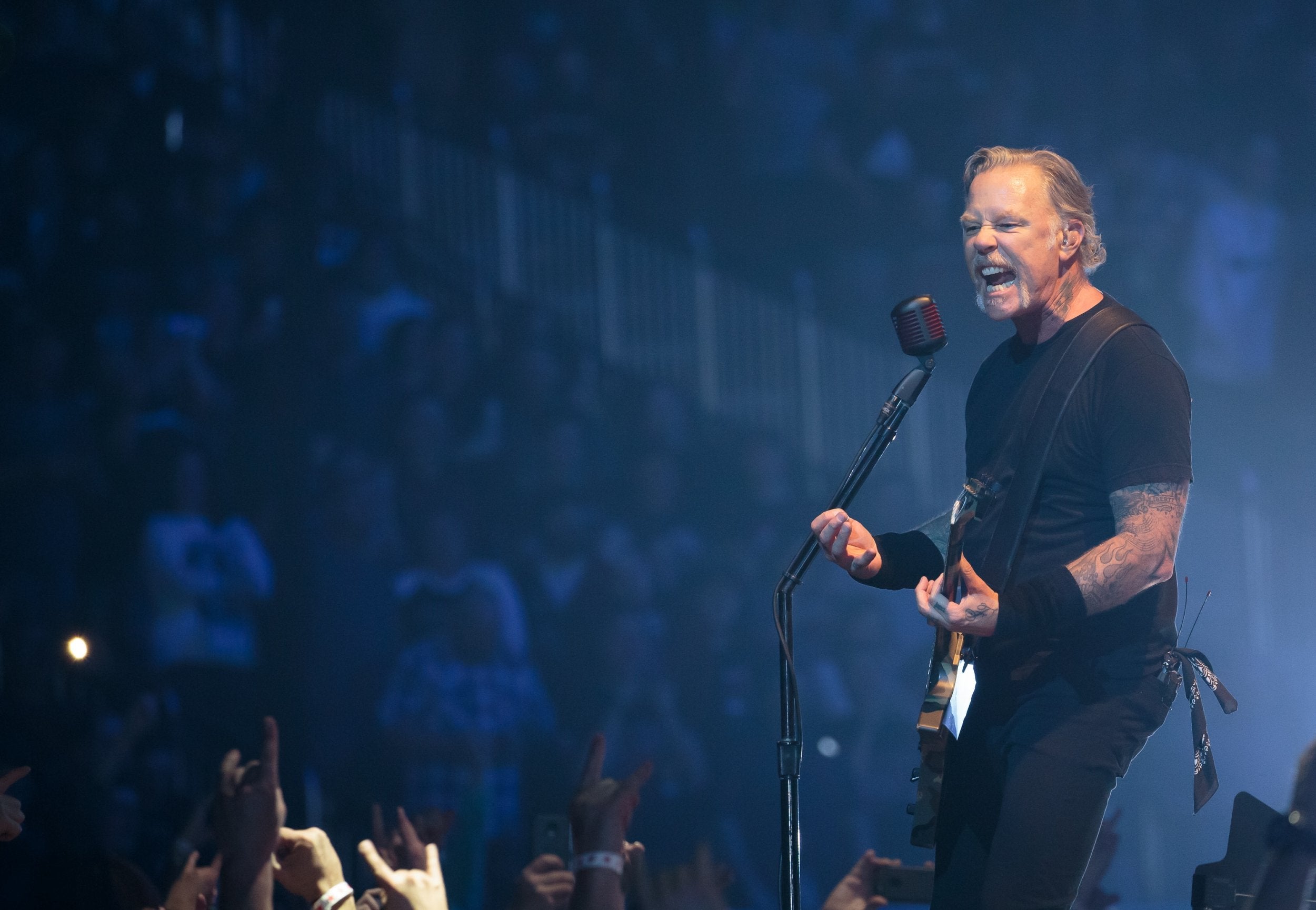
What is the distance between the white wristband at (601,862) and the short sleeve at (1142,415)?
958 mm

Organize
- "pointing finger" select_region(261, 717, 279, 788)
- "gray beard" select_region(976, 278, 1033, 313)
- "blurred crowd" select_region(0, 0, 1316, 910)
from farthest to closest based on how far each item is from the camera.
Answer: "blurred crowd" select_region(0, 0, 1316, 910), "pointing finger" select_region(261, 717, 279, 788), "gray beard" select_region(976, 278, 1033, 313)

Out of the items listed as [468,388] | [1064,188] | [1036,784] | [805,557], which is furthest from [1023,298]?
[468,388]

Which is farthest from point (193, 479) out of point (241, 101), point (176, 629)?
point (241, 101)

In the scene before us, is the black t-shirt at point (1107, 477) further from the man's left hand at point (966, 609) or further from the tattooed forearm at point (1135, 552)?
the man's left hand at point (966, 609)

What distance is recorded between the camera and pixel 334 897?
2.12 meters

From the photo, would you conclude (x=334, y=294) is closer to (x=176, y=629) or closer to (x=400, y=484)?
(x=400, y=484)

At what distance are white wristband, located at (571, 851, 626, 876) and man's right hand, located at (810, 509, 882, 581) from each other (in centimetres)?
60

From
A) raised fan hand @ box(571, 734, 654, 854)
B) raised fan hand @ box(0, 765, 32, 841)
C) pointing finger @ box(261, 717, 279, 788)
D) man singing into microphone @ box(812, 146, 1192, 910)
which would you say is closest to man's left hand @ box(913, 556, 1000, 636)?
man singing into microphone @ box(812, 146, 1192, 910)

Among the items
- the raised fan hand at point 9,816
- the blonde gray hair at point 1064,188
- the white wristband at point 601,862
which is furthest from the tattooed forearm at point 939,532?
the raised fan hand at point 9,816

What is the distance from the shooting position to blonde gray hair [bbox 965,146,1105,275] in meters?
1.97

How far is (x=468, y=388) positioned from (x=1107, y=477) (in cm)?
424

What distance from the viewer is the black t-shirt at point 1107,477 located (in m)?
1.74

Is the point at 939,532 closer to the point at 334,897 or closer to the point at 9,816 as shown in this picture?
the point at 334,897

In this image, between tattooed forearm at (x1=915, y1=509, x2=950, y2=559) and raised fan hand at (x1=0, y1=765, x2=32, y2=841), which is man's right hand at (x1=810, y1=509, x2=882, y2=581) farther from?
raised fan hand at (x1=0, y1=765, x2=32, y2=841)
